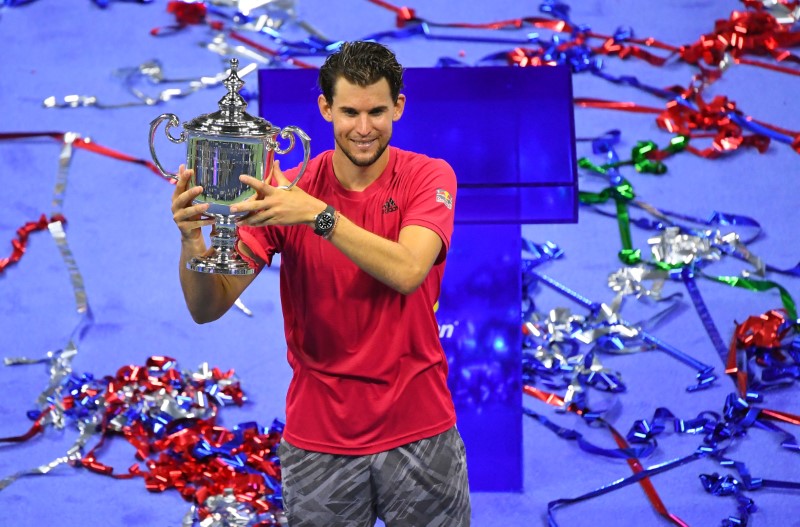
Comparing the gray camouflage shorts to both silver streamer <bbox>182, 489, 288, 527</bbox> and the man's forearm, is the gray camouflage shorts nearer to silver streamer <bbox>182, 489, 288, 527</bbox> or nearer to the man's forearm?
the man's forearm

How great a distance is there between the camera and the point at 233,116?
2.71 m

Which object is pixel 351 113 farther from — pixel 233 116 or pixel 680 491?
pixel 680 491

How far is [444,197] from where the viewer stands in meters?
2.76

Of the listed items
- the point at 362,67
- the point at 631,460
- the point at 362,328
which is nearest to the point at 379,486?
the point at 362,328

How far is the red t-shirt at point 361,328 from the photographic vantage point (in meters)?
2.74

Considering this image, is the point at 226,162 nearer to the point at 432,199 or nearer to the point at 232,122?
the point at 232,122

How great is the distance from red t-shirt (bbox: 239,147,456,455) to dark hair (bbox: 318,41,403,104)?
20cm

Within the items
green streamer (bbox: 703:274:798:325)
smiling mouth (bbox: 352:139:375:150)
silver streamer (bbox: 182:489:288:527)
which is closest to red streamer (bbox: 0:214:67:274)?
silver streamer (bbox: 182:489:288:527)

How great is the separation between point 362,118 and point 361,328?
437 mm

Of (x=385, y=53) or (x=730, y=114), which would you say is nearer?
(x=385, y=53)

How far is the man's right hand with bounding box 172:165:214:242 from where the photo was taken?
2.53 m

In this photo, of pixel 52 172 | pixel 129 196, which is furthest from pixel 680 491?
pixel 52 172

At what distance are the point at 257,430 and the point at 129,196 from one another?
186 centimetres

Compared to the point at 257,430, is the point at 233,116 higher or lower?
higher
